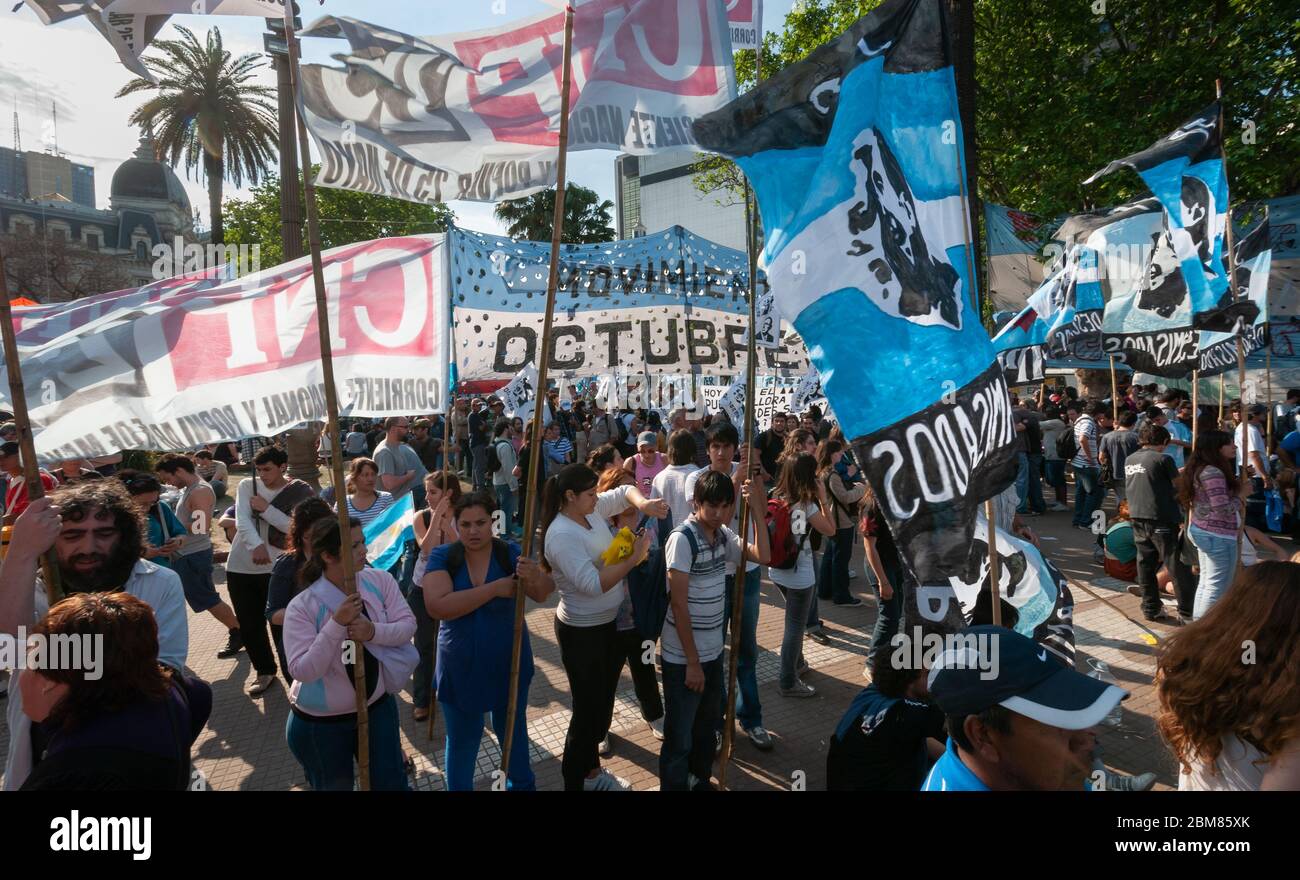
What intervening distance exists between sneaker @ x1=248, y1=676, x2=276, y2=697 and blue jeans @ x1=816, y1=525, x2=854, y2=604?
17.1ft

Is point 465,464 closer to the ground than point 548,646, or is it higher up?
higher up

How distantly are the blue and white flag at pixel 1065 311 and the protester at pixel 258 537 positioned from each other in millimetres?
6210

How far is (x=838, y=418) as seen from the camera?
8.51ft

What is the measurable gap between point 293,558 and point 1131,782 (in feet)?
15.5

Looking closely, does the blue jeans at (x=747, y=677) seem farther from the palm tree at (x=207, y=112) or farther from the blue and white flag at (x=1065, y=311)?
the palm tree at (x=207, y=112)

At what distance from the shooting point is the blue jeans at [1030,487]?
1145cm

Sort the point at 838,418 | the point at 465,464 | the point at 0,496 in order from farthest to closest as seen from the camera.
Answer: the point at 465,464
the point at 0,496
the point at 838,418

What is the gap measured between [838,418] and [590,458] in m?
4.62

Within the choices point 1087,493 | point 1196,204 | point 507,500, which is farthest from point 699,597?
point 1087,493
